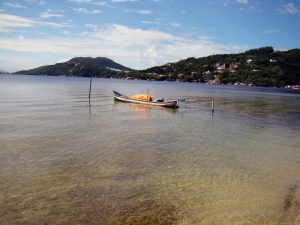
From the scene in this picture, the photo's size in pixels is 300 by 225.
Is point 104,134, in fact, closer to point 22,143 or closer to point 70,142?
point 70,142

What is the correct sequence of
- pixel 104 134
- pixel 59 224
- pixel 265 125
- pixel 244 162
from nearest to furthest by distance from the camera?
pixel 59 224 → pixel 244 162 → pixel 104 134 → pixel 265 125

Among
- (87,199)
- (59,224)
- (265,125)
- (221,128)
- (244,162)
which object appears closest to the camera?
(59,224)

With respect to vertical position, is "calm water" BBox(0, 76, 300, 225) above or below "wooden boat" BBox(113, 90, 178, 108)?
below

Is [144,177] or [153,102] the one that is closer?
[144,177]

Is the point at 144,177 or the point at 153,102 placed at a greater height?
the point at 153,102

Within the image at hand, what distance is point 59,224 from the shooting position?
10438 mm

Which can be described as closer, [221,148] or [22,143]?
[22,143]

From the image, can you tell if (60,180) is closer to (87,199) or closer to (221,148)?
(87,199)

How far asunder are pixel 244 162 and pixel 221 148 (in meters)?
3.61

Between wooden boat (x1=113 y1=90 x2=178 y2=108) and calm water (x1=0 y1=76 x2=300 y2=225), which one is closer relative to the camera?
calm water (x1=0 y1=76 x2=300 y2=225)

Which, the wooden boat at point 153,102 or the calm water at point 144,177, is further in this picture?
the wooden boat at point 153,102

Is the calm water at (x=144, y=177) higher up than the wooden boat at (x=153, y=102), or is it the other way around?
the wooden boat at (x=153, y=102)

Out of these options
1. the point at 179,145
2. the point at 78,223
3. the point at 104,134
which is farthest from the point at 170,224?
the point at 104,134

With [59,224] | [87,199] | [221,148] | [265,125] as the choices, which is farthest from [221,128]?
[59,224]
